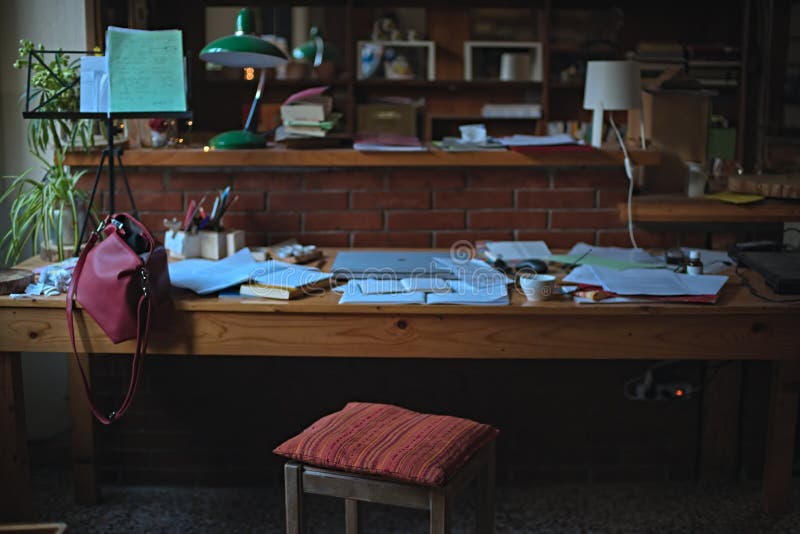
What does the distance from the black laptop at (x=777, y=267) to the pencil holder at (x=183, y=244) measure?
5.13 feet

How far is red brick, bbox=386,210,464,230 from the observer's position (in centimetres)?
307

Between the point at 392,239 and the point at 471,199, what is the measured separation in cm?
28

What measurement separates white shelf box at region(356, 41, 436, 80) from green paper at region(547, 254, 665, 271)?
344 centimetres

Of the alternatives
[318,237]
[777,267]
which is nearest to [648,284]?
[777,267]

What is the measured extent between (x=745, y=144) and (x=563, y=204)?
139 inches

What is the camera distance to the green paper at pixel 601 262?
269cm

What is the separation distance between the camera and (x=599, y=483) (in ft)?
10.2

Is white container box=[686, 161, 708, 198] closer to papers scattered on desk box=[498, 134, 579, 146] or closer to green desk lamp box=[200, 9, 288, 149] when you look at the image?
papers scattered on desk box=[498, 134, 579, 146]

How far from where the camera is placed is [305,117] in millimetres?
3000

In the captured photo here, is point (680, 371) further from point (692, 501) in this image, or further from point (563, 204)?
point (563, 204)

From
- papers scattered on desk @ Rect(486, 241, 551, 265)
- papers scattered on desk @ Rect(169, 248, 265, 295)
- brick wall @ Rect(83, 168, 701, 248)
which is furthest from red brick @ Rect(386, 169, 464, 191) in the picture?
papers scattered on desk @ Rect(169, 248, 265, 295)

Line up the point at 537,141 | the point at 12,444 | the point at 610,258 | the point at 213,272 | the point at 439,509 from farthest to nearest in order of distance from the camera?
1. the point at 537,141
2. the point at 610,258
3. the point at 213,272
4. the point at 12,444
5. the point at 439,509

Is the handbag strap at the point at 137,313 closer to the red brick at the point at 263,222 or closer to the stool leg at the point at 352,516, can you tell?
the stool leg at the point at 352,516

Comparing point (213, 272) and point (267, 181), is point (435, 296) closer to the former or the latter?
point (213, 272)
